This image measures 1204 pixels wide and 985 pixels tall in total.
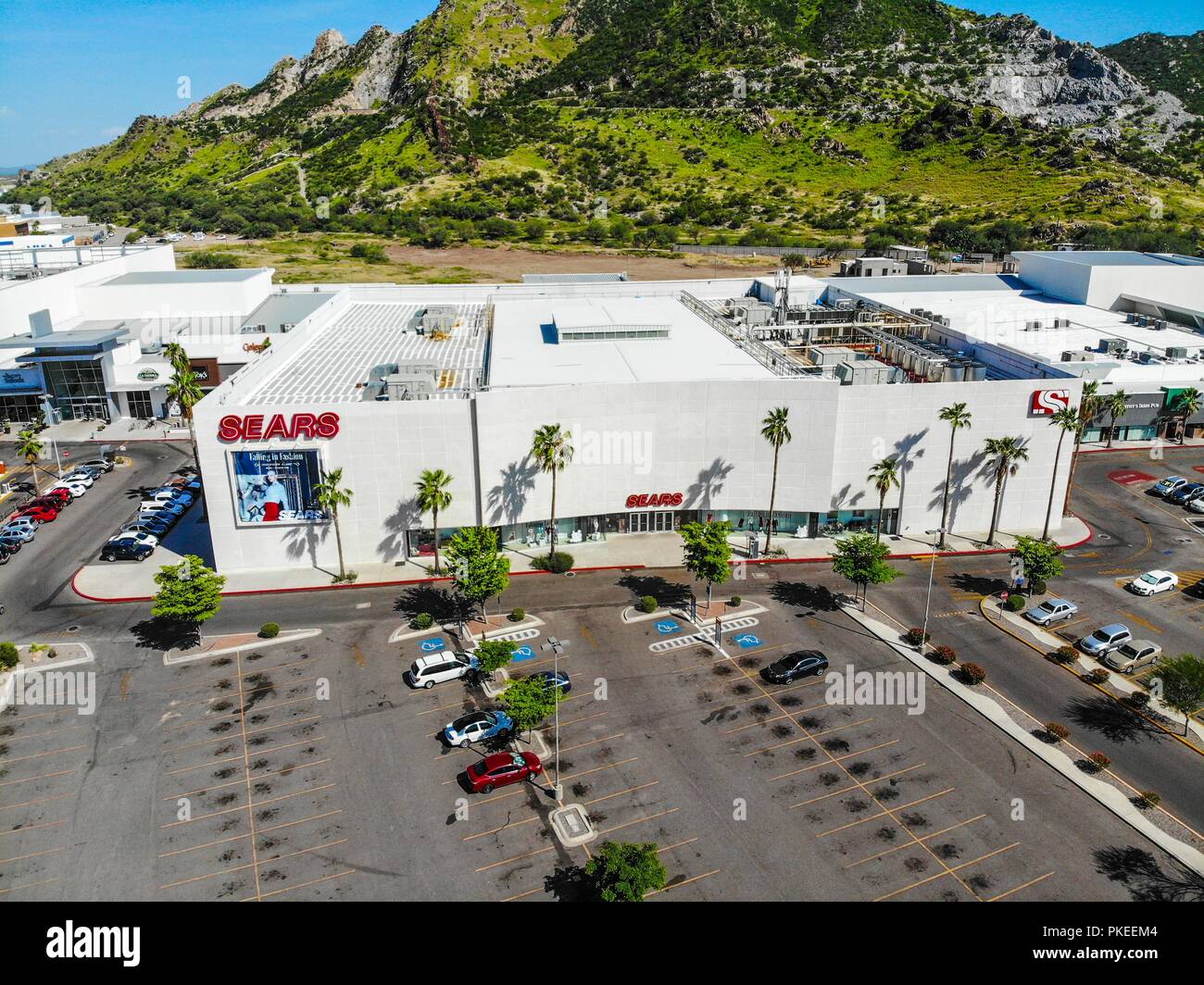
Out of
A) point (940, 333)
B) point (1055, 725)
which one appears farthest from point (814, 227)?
point (1055, 725)

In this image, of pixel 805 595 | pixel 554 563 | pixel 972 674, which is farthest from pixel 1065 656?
pixel 554 563

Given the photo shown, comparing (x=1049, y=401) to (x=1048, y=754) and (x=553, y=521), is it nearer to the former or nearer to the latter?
(x=1048, y=754)

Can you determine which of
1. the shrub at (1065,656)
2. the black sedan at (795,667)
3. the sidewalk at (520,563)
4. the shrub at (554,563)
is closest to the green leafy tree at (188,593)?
the sidewalk at (520,563)

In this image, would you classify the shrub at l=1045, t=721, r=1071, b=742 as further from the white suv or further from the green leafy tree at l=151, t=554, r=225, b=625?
the green leafy tree at l=151, t=554, r=225, b=625

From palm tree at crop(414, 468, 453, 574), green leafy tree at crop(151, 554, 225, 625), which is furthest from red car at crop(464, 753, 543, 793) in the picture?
green leafy tree at crop(151, 554, 225, 625)
